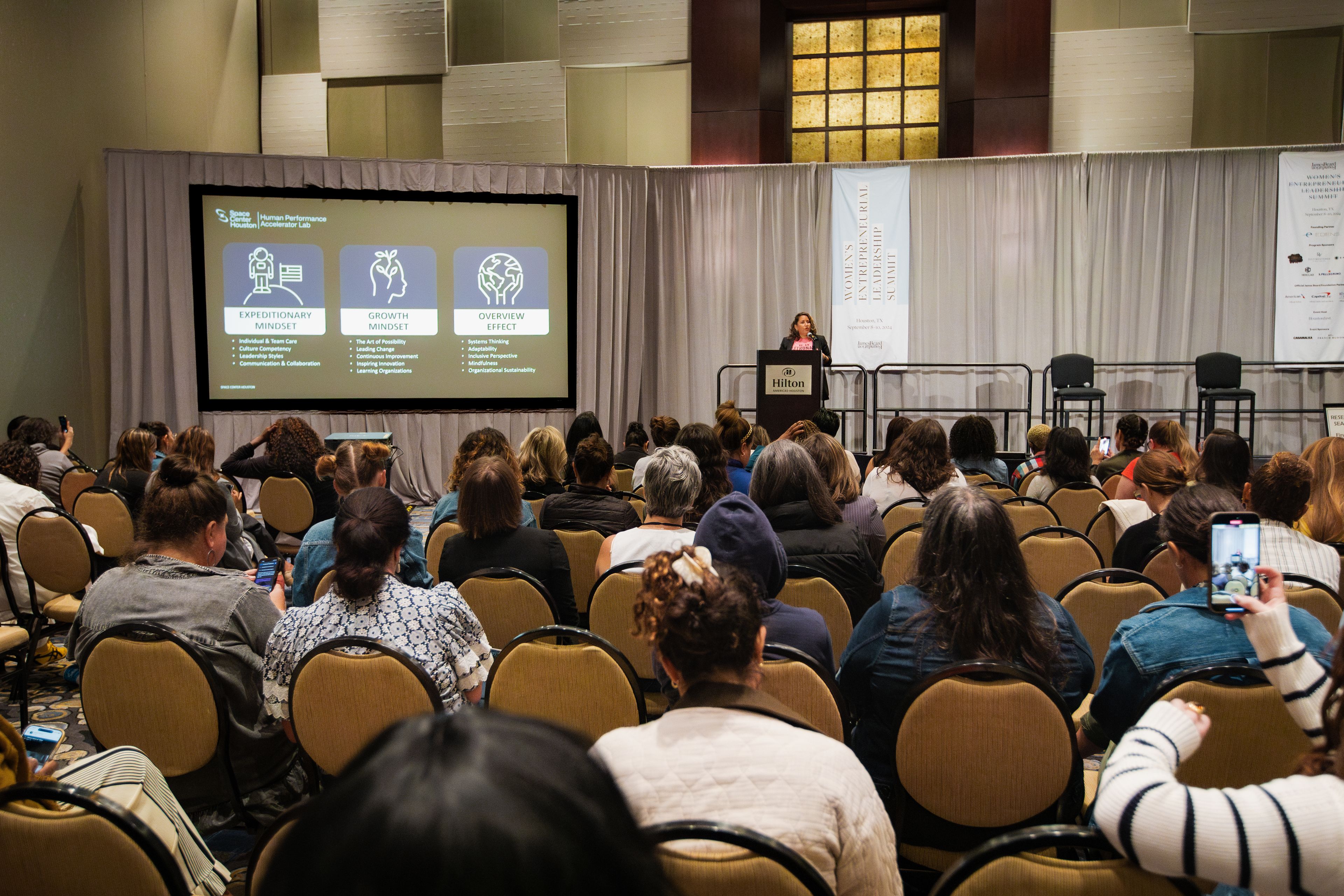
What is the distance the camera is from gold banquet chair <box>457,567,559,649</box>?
307 cm

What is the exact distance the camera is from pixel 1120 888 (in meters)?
1.26

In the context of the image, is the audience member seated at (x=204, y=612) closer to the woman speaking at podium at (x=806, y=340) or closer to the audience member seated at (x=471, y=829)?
the audience member seated at (x=471, y=829)

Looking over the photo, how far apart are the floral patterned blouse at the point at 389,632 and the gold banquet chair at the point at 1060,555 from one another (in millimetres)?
2301

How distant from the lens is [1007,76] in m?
10.3

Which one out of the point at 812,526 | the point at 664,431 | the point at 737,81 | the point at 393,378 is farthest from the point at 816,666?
the point at 737,81

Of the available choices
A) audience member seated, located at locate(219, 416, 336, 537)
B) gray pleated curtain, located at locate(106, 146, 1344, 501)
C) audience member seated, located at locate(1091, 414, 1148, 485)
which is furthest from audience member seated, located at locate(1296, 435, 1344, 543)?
gray pleated curtain, located at locate(106, 146, 1344, 501)

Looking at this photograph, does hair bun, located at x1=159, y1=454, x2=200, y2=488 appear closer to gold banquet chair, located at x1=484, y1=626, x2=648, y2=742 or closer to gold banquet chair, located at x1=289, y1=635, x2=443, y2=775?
gold banquet chair, located at x1=289, y1=635, x2=443, y2=775

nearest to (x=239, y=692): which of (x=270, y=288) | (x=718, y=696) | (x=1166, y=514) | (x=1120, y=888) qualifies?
(x=718, y=696)

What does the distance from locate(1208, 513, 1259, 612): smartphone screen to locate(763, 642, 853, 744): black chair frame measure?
2.64 ft

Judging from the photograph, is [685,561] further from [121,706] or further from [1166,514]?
[121,706]

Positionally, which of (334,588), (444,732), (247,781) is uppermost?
(444,732)

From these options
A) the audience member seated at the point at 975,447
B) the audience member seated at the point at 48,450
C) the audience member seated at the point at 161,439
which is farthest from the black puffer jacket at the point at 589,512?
the audience member seated at the point at 48,450

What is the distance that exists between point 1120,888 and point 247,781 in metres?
2.34

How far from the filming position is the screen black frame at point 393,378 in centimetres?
934
